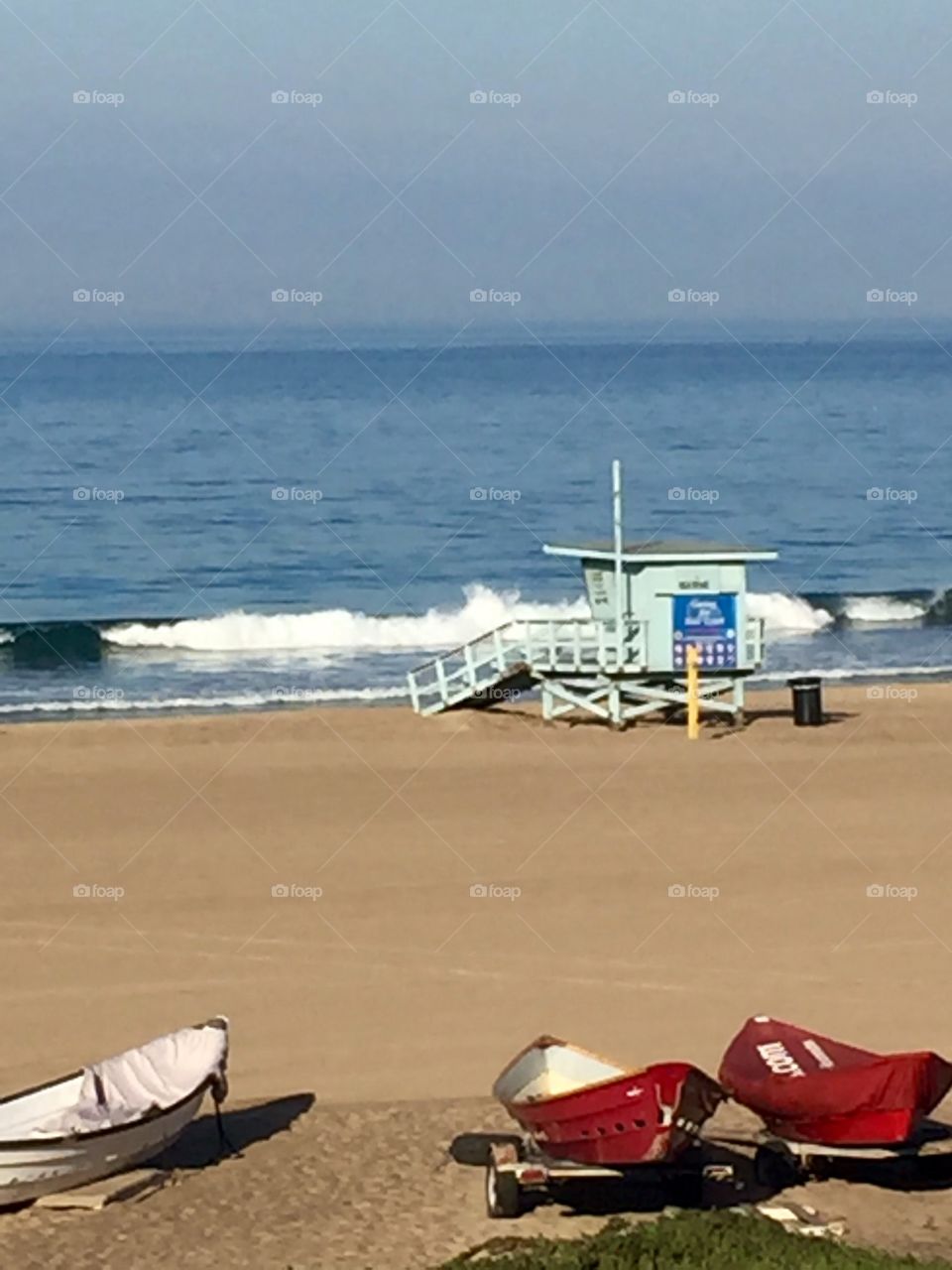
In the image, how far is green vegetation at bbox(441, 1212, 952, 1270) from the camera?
36.2 feet

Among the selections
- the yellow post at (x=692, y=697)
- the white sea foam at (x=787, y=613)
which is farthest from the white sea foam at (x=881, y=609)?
the yellow post at (x=692, y=697)

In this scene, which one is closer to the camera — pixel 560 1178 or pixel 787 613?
pixel 560 1178

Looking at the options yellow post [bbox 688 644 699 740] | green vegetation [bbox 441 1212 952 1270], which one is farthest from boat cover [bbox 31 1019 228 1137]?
yellow post [bbox 688 644 699 740]

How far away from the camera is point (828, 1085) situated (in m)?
12.6

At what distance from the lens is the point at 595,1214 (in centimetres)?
1251

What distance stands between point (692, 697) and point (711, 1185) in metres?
14.7

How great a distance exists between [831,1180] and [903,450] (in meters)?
68.3

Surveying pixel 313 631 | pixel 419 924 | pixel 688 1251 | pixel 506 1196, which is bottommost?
pixel 688 1251

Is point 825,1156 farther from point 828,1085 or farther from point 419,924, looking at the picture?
point 419,924

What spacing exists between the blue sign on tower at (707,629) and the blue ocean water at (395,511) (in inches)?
269

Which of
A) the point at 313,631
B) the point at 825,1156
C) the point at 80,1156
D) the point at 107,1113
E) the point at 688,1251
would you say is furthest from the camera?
the point at 313,631

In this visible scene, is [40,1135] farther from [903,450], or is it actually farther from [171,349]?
[171,349]

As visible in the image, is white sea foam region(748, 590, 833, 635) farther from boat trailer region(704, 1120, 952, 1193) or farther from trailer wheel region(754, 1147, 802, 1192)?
trailer wheel region(754, 1147, 802, 1192)

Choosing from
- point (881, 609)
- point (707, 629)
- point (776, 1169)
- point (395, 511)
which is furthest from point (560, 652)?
point (395, 511)
